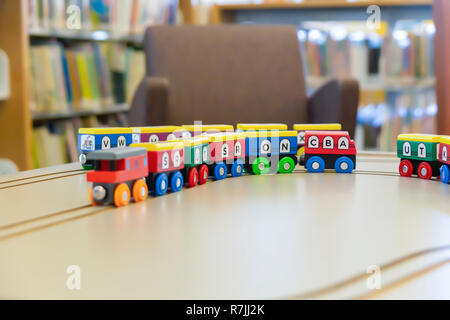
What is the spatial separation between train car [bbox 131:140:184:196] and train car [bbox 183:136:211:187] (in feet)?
0.08

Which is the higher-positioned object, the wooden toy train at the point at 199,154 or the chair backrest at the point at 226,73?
the chair backrest at the point at 226,73

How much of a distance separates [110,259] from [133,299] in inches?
4.4

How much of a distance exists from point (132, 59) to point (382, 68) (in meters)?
1.58

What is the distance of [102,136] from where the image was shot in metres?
1.10

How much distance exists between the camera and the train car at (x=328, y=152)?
3.80 feet

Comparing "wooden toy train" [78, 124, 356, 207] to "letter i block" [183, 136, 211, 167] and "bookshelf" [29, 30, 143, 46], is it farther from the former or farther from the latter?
"bookshelf" [29, 30, 143, 46]

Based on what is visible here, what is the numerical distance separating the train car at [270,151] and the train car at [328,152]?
0.12ft

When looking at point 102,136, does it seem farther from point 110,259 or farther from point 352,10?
point 352,10

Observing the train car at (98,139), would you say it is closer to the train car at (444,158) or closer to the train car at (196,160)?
the train car at (196,160)

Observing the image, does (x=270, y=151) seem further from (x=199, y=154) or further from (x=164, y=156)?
(x=164, y=156)

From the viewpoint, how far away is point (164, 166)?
2.93ft

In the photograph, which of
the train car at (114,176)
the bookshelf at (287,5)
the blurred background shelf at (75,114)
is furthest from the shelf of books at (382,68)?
the train car at (114,176)

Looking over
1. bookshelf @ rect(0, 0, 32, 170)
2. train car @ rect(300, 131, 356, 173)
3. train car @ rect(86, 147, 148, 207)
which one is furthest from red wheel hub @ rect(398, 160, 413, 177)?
bookshelf @ rect(0, 0, 32, 170)

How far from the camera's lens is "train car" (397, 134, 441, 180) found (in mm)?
1043
